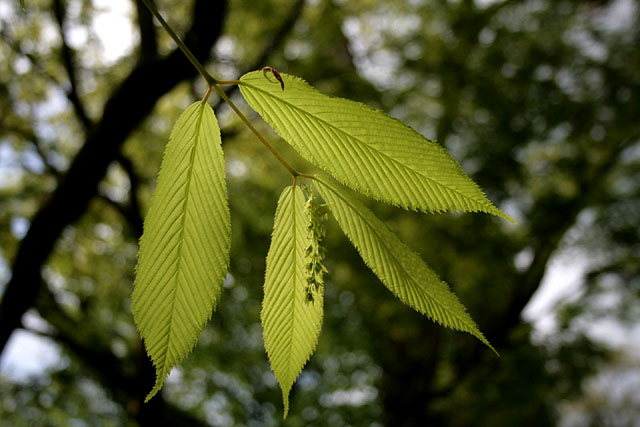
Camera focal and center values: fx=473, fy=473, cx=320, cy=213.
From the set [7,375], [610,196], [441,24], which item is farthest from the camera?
[441,24]

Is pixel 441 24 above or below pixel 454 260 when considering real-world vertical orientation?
above

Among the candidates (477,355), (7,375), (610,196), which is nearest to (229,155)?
(7,375)

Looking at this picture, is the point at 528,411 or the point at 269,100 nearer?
the point at 269,100

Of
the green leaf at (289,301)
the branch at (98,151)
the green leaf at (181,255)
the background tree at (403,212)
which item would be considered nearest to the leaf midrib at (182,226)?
the green leaf at (181,255)

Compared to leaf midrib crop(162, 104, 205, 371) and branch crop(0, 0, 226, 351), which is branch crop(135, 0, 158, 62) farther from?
leaf midrib crop(162, 104, 205, 371)

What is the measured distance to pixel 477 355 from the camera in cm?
580

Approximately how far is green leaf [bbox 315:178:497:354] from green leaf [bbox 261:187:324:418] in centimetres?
6

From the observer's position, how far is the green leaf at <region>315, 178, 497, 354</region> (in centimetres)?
58

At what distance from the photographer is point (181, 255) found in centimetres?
55

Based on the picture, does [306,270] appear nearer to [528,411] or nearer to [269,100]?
[269,100]

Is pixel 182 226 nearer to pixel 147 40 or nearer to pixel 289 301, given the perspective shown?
pixel 289 301

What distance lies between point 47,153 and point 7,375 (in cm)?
241

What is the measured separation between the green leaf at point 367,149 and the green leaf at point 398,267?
0.23ft

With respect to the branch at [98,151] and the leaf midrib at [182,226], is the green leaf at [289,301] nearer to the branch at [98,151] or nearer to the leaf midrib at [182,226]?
the leaf midrib at [182,226]
